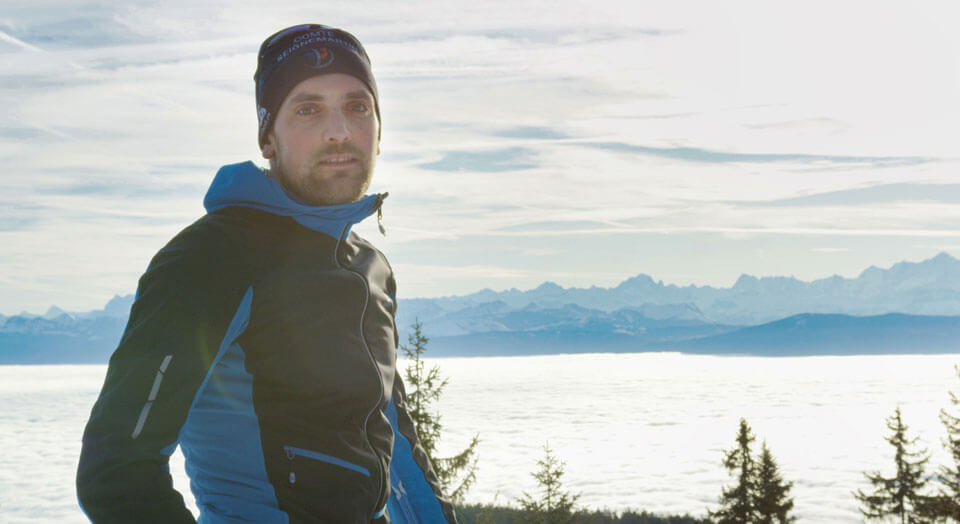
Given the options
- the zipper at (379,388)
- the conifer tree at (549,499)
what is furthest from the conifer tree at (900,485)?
the zipper at (379,388)

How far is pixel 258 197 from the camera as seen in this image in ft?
6.98

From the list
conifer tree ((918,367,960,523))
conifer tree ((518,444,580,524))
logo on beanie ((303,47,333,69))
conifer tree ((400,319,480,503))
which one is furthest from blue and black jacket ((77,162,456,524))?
conifer tree ((918,367,960,523))

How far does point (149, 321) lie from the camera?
5.54 feet

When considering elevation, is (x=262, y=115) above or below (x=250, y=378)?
above

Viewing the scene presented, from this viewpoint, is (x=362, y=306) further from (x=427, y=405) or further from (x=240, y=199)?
(x=427, y=405)

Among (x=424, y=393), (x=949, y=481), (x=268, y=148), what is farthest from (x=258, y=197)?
(x=949, y=481)

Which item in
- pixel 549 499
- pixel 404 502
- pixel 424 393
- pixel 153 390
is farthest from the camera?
pixel 549 499

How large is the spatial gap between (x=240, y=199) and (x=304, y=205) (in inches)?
7.8

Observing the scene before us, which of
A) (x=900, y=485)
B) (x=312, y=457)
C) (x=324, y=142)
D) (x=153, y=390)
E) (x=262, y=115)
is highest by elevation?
(x=262, y=115)

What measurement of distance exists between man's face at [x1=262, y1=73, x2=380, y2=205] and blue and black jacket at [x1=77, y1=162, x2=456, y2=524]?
0.09m

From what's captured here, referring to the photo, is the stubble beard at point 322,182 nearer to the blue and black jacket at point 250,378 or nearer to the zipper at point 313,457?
the blue and black jacket at point 250,378

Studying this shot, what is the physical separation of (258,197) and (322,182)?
265 millimetres

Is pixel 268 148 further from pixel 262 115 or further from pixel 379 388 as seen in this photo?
pixel 379 388

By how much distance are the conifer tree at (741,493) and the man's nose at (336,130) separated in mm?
49121
